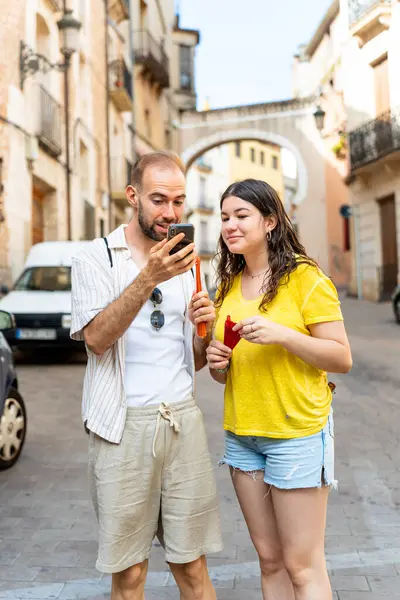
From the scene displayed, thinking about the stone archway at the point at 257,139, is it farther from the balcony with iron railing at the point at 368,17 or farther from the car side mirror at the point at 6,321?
the car side mirror at the point at 6,321

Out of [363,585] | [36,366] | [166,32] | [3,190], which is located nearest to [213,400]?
[36,366]

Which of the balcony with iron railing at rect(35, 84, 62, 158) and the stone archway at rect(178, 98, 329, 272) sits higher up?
the stone archway at rect(178, 98, 329, 272)

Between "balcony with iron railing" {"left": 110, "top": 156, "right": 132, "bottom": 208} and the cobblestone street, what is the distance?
1624 centimetres

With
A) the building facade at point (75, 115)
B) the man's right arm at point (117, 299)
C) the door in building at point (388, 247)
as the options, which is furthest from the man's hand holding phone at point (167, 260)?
the door in building at point (388, 247)

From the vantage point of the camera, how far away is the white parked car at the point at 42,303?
35.1ft

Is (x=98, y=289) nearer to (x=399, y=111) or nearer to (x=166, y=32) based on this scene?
(x=399, y=111)

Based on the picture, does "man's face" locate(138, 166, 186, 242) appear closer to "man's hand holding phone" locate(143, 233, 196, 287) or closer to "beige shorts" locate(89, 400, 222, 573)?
"man's hand holding phone" locate(143, 233, 196, 287)

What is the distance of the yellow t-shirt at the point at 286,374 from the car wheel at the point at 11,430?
11.4 ft

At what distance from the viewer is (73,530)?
423cm

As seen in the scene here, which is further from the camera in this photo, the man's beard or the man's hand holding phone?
the man's beard

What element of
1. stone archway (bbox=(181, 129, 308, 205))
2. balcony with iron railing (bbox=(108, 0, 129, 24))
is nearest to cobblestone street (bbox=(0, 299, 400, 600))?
balcony with iron railing (bbox=(108, 0, 129, 24))

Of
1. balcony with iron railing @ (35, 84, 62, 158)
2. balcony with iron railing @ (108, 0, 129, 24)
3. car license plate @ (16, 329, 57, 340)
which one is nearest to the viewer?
car license plate @ (16, 329, 57, 340)

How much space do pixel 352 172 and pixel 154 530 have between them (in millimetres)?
22537

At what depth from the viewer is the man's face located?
7.86ft
